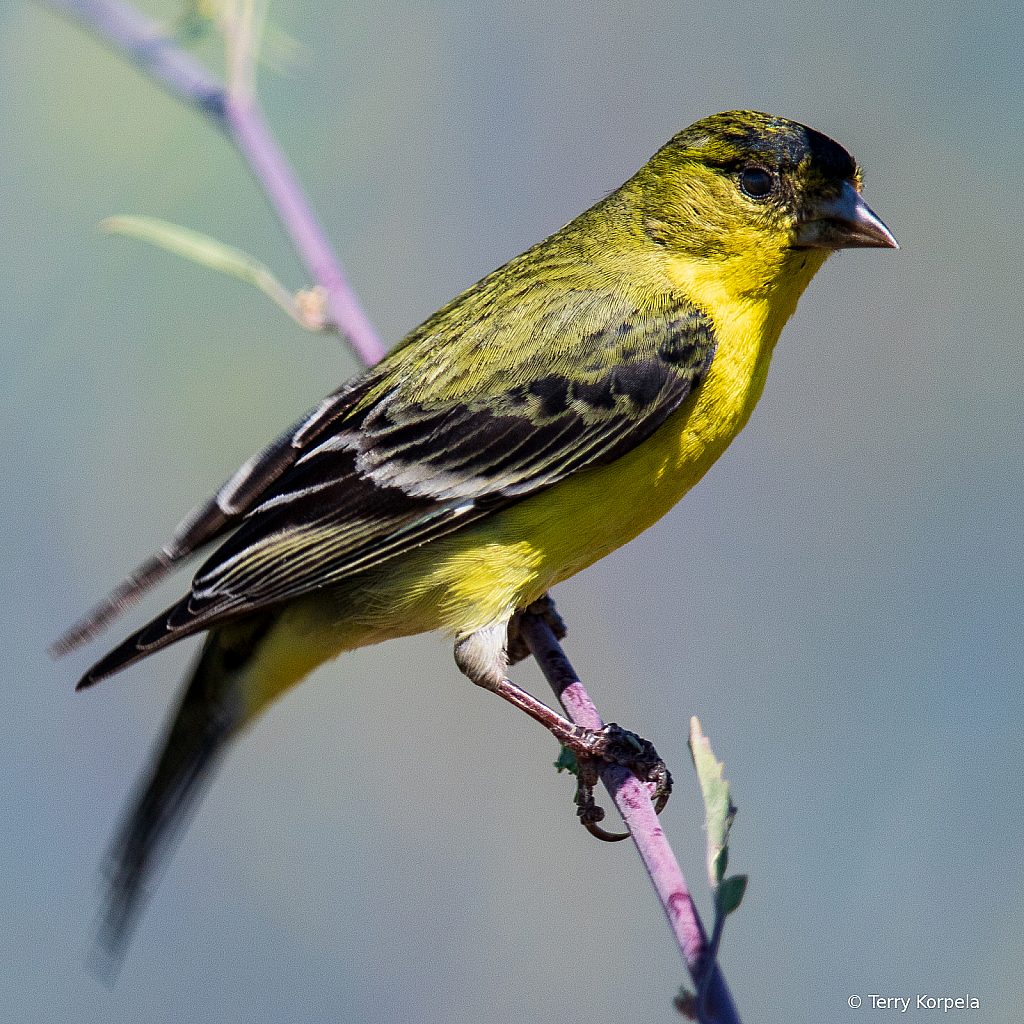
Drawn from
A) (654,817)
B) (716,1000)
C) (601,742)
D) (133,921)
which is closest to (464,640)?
(601,742)

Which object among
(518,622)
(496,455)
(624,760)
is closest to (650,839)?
(624,760)

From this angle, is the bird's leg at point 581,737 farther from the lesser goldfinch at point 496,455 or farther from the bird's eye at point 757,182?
the bird's eye at point 757,182

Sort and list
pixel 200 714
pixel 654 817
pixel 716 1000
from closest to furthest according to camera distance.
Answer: pixel 716 1000
pixel 654 817
pixel 200 714

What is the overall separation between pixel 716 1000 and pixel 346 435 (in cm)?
204

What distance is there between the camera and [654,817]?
237 cm

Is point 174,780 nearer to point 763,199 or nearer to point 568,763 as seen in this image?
point 568,763

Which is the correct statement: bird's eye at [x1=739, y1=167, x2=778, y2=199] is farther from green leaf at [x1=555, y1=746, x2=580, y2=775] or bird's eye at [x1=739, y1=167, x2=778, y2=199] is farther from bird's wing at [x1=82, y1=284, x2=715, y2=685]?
green leaf at [x1=555, y1=746, x2=580, y2=775]

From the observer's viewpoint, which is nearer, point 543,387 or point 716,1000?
point 716,1000

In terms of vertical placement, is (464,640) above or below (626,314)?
below

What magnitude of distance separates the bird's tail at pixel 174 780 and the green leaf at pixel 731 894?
2.01 meters

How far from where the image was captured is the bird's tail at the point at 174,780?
3359 mm

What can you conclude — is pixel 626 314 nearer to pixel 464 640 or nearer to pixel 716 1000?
pixel 464 640

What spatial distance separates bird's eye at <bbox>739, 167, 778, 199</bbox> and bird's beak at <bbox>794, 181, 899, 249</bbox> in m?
0.13

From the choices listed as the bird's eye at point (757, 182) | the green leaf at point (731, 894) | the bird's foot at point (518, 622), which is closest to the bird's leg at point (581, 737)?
the bird's foot at point (518, 622)
